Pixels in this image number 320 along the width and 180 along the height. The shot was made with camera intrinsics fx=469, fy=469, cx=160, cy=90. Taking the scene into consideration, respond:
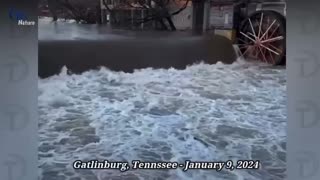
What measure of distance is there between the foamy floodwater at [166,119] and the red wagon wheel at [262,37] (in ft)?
0.17

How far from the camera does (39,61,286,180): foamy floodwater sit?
210cm

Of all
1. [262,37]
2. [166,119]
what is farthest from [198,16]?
[166,119]

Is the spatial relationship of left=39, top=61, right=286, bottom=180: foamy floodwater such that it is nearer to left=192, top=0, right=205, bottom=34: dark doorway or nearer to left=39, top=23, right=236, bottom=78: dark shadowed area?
left=39, top=23, right=236, bottom=78: dark shadowed area

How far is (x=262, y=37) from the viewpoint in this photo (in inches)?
86.7

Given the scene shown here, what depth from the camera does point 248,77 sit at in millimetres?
2168

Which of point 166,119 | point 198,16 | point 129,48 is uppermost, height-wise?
point 198,16

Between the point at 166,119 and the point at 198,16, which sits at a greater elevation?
the point at 198,16

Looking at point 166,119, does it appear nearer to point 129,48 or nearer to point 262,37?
point 129,48

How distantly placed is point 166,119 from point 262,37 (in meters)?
0.59

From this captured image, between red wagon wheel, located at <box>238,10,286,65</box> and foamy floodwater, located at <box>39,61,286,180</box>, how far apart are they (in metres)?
0.05

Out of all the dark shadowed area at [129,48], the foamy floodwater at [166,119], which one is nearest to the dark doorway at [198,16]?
the dark shadowed area at [129,48]

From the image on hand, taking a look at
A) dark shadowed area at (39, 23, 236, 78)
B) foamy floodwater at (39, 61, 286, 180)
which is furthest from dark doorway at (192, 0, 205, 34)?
foamy floodwater at (39, 61, 286, 180)

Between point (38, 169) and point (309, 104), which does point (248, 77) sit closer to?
point (309, 104)

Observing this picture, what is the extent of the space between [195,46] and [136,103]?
1.26 ft
